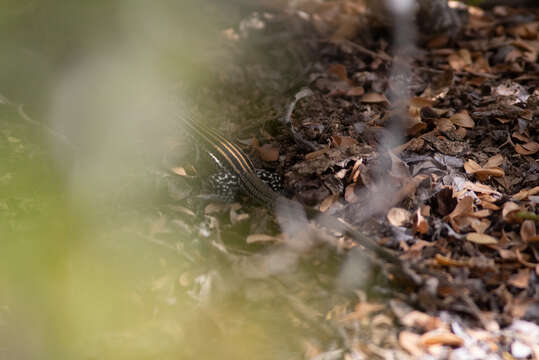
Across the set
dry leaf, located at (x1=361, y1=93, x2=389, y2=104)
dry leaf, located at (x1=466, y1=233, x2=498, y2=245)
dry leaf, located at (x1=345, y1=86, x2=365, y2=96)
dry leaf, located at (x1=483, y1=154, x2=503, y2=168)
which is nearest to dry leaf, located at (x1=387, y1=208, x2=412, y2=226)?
dry leaf, located at (x1=466, y1=233, x2=498, y2=245)

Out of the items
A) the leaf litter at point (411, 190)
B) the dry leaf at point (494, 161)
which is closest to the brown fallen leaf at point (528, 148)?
the leaf litter at point (411, 190)

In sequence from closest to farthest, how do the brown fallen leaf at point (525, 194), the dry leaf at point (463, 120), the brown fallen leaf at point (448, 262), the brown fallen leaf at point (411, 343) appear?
the brown fallen leaf at point (411, 343) → the brown fallen leaf at point (448, 262) → the brown fallen leaf at point (525, 194) → the dry leaf at point (463, 120)

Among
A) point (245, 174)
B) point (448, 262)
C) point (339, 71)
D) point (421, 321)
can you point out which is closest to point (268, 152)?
point (245, 174)

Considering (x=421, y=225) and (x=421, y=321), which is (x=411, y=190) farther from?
(x=421, y=321)

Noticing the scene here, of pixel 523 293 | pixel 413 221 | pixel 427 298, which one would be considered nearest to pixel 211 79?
pixel 413 221

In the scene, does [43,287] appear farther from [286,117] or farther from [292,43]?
[292,43]

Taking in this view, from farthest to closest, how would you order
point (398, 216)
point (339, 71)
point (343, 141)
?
point (339, 71) → point (343, 141) → point (398, 216)

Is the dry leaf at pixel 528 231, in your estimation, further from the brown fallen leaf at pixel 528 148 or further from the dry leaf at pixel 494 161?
the brown fallen leaf at pixel 528 148
